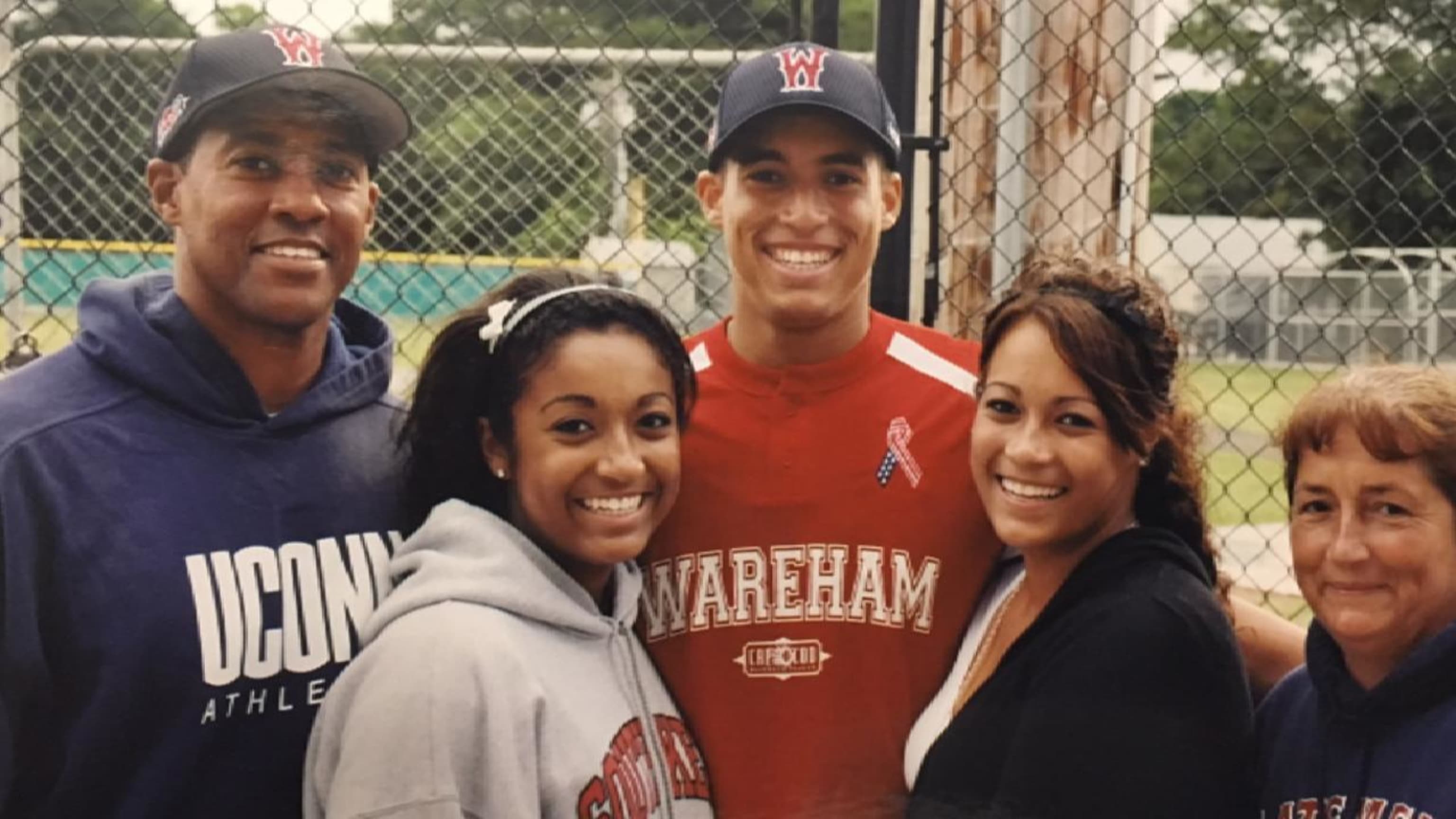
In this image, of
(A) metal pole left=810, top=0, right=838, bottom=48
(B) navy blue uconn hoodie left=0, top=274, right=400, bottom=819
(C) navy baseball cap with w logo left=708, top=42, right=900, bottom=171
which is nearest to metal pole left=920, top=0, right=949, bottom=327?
(A) metal pole left=810, top=0, right=838, bottom=48

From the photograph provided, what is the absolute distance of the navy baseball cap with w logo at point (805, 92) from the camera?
2.32 metres

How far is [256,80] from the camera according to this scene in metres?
2.02

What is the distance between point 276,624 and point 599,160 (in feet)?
23.9

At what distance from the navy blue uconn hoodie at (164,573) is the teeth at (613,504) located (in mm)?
332

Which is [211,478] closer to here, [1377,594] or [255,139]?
[255,139]

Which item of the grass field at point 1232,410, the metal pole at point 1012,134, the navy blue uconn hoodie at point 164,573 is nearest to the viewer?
the navy blue uconn hoodie at point 164,573

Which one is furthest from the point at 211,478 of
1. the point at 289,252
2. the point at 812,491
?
the point at 812,491

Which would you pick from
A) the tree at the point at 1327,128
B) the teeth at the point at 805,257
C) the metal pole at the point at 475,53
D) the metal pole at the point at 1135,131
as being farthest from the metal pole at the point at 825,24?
the tree at the point at 1327,128

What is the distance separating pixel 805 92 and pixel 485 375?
747 millimetres

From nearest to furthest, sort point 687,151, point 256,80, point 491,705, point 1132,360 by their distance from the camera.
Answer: point 491,705
point 1132,360
point 256,80
point 687,151

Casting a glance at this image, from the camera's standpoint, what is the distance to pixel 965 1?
10.7ft

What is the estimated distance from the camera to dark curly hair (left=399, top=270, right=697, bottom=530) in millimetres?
1999

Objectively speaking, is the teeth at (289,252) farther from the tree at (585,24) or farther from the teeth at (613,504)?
the tree at (585,24)

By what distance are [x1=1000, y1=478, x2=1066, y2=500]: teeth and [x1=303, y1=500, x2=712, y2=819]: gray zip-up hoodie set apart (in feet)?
1.97
